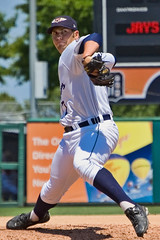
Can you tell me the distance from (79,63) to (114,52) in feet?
15.5

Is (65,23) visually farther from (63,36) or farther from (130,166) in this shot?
(130,166)

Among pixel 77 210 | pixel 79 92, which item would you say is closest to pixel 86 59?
pixel 79 92

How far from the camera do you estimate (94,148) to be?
16.5 ft

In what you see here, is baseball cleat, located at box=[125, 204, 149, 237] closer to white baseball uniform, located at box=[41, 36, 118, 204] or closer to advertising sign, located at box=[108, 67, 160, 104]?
white baseball uniform, located at box=[41, 36, 118, 204]

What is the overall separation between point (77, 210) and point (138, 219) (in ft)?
13.3

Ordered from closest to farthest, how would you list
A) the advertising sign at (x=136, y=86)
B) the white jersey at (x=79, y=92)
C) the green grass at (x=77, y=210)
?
1. the white jersey at (x=79, y=92)
2. the green grass at (x=77, y=210)
3. the advertising sign at (x=136, y=86)

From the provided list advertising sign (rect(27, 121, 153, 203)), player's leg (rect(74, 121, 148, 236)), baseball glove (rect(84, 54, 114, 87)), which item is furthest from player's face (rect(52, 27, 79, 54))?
advertising sign (rect(27, 121, 153, 203))

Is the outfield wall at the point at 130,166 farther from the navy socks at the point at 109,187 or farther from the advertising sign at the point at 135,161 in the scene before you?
the navy socks at the point at 109,187

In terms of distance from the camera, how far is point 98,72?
4.72 meters

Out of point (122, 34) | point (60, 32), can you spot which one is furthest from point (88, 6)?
point (60, 32)

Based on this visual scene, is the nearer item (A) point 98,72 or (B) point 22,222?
(A) point 98,72

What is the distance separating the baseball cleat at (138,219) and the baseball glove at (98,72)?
919 mm

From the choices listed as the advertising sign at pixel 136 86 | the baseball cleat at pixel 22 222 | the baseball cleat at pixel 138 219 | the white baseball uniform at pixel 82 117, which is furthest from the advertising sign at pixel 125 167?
the baseball cleat at pixel 138 219

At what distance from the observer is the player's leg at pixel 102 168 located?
15.9 ft
